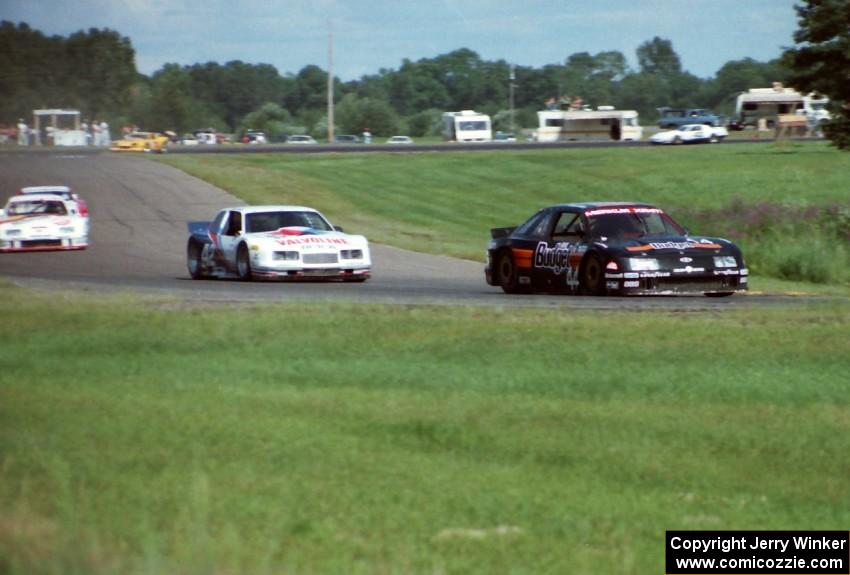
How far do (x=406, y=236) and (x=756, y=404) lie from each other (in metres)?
26.3

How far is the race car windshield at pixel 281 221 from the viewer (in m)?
22.3

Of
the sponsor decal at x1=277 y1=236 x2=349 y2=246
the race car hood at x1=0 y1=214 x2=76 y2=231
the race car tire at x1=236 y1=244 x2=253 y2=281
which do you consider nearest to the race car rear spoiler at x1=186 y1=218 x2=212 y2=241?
the race car tire at x1=236 y1=244 x2=253 y2=281

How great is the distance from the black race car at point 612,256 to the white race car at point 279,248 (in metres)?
3.01

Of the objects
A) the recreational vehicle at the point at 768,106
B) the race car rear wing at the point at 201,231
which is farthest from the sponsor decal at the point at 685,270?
the recreational vehicle at the point at 768,106

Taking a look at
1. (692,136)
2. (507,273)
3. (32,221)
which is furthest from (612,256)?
(692,136)

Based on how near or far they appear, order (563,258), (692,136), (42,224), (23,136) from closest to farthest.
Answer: (563,258) < (42,224) < (692,136) < (23,136)

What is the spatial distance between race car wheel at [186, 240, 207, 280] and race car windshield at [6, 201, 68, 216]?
9038 millimetres

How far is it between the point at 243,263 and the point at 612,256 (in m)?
6.93

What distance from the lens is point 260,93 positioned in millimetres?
156750

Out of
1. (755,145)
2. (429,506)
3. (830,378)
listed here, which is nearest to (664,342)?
(830,378)

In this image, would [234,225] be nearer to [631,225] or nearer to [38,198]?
[631,225]

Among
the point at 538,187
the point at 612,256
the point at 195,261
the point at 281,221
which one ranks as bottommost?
the point at 538,187

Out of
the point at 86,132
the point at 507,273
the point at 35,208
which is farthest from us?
the point at 86,132

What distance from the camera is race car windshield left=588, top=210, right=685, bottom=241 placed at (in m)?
18.1
